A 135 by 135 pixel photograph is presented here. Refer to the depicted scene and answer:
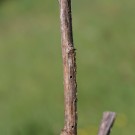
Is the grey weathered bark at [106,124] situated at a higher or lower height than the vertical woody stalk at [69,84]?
lower

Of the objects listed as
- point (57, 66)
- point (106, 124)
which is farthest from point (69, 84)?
point (57, 66)

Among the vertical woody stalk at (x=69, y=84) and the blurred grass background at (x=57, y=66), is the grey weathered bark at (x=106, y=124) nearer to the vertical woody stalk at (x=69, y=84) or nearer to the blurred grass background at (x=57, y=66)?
the vertical woody stalk at (x=69, y=84)

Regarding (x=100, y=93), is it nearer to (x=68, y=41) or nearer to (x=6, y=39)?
(x=6, y=39)

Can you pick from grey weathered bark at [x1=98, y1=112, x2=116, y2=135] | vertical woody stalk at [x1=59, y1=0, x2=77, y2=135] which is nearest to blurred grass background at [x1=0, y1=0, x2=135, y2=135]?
grey weathered bark at [x1=98, y1=112, x2=116, y2=135]

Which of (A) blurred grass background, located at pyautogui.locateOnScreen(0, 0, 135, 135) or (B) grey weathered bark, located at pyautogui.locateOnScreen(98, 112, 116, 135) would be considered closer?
(B) grey weathered bark, located at pyautogui.locateOnScreen(98, 112, 116, 135)

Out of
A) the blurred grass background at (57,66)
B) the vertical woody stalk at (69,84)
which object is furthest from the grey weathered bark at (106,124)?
the blurred grass background at (57,66)

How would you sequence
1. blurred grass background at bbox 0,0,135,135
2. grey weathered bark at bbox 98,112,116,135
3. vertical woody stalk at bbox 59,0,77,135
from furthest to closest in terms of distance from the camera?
blurred grass background at bbox 0,0,135,135
grey weathered bark at bbox 98,112,116,135
vertical woody stalk at bbox 59,0,77,135

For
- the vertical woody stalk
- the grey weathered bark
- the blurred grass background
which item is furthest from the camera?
the blurred grass background

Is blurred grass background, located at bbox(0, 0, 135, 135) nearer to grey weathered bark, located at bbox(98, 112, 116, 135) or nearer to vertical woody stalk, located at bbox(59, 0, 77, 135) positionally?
grey weathered bark, located at bbox(98, 112, 116, 135)

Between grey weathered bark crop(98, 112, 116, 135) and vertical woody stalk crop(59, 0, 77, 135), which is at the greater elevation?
vertical woody stalk crop(59, 0, 77, 135)

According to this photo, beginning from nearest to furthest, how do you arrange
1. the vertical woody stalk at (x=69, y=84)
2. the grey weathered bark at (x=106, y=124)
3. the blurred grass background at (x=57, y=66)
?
the vertical woody stalk at (x=69, y=84) < the grey weathered bark at (x=106, y=124) < the blurred grass background at (x=57, y=66)
